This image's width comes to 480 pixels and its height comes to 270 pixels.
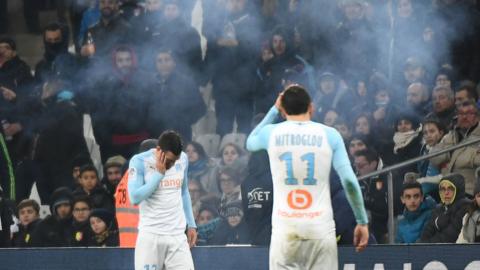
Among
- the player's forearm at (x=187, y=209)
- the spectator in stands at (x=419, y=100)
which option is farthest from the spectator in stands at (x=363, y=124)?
the player's forearm at (x=187, y=209)

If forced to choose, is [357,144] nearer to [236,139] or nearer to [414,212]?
[414,212]

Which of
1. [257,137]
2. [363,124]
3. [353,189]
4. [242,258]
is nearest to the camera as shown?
[353,189]

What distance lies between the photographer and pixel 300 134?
10.2m

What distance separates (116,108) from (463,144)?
5392 mm

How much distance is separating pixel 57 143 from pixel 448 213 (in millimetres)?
6084

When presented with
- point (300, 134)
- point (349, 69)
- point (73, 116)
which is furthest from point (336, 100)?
point (300, 134)

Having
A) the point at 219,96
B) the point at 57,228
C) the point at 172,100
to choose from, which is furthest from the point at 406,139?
the point at 57,228

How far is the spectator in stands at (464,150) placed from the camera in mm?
14242

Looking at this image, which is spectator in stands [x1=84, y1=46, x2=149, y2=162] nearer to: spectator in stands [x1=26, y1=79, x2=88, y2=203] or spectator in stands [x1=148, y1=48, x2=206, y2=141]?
spectator in stands [x1=148, y1=48, x2=206, y2=141]

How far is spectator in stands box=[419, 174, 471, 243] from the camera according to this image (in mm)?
13234

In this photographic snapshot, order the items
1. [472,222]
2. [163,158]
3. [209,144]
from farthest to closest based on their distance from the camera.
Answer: [209,144] < [472,222] < [163,158]

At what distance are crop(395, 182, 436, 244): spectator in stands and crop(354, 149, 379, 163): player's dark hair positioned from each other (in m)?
1.03

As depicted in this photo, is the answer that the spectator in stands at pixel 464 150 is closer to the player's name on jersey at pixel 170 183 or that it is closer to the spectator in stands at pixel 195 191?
the spectator in stands at pixel 195 191

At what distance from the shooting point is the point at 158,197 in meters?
12.3
